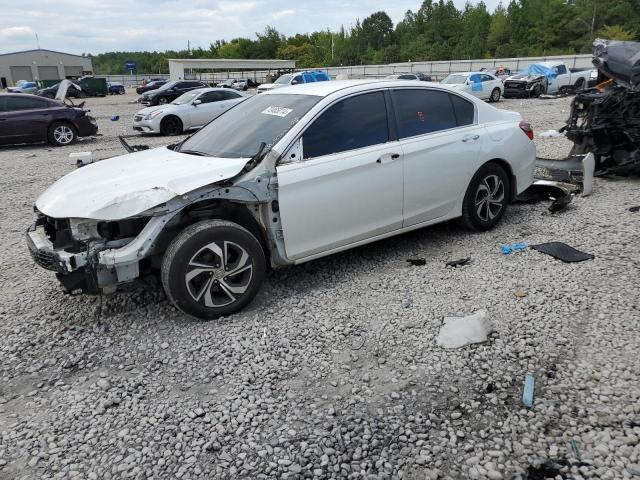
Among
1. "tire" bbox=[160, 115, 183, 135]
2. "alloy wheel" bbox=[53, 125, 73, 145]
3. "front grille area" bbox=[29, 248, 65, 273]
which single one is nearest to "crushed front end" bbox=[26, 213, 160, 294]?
"front grille area" bbox=[29, 248, 65, 273]

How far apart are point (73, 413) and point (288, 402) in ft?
4.25

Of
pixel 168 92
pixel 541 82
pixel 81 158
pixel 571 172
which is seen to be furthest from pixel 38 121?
pixel 541 82

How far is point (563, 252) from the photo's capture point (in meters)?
5.09

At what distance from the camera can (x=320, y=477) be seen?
251 centimetres

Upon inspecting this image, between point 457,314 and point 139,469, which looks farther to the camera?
point 457,314

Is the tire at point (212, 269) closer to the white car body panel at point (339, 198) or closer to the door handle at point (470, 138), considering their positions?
the white car body panel at point (339, 198)

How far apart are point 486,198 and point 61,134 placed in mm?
13208

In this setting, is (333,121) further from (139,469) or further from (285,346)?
(139,469)

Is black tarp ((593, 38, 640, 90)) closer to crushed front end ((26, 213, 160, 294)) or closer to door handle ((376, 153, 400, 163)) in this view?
door handle ((376, 153, 400, 163))

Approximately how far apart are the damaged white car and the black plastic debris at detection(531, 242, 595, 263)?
84cm

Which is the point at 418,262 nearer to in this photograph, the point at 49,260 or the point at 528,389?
the point at 528,389

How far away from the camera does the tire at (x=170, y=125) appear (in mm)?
15625

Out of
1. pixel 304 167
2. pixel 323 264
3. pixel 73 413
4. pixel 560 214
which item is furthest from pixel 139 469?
pixel 560 214

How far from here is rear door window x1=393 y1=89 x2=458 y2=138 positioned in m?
4.84
